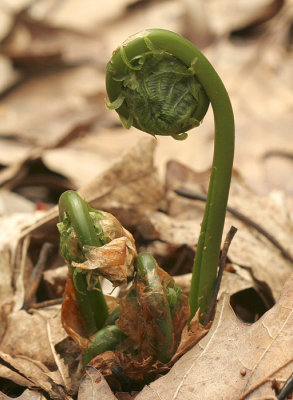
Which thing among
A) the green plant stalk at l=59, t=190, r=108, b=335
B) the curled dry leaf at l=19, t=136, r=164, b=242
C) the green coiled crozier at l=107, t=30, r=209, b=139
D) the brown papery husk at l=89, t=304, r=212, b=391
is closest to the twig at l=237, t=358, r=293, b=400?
the brown papery husk at l=89, t=304, r=212, b=391

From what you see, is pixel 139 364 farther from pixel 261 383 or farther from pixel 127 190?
pixel 127 190

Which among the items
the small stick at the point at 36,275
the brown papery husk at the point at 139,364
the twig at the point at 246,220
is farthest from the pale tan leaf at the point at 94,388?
the twig at the point at 246,220

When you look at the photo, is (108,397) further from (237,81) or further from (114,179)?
(237,81)

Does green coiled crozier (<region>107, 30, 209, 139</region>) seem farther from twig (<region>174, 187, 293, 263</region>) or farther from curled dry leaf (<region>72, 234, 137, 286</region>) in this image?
twig (<region>174, 187, 293, 263</region>)

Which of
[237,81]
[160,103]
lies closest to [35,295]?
[160,103]

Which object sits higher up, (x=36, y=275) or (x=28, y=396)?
(x=28, y=396)

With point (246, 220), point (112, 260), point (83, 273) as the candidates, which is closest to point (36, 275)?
point (83, 273)
